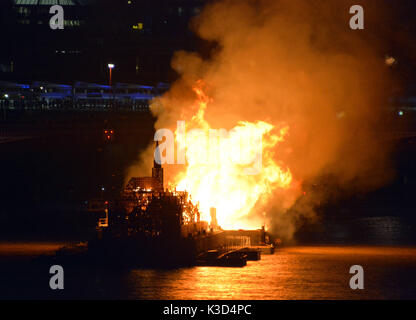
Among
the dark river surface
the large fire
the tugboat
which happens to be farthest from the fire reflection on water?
the large fire

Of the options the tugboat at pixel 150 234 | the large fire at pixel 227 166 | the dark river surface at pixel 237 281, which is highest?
the large fire at pixel 227 166

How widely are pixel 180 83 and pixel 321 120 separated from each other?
521 inches

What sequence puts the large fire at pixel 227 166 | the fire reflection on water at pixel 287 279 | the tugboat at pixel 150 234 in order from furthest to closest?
the large fire at pixel 227 166 < the tugboat at pixel 150 234 < the fire reflection on water at pixel 287 279

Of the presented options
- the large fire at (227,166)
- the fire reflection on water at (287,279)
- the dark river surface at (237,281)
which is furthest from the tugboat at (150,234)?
the large fire at (227,166)

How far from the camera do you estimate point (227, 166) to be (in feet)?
216

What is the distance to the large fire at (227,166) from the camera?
215 ft

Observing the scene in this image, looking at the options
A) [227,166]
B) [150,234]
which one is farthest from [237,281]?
[227,166]

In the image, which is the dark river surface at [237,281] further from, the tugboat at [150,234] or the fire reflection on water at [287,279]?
the tugboat at [150,234]

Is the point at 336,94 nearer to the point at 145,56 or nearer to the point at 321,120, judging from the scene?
the point at 321,120

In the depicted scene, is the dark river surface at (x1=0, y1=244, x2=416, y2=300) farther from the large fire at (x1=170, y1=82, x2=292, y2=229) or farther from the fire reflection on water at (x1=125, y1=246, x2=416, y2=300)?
the large fire at (x1=170, y1=82, x2=292, y2=229)

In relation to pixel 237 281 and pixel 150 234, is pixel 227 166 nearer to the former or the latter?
pixel 150 234

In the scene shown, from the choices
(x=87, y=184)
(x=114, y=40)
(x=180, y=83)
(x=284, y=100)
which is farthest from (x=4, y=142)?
(x=114, y=40)

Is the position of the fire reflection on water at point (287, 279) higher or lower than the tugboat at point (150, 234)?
lower
